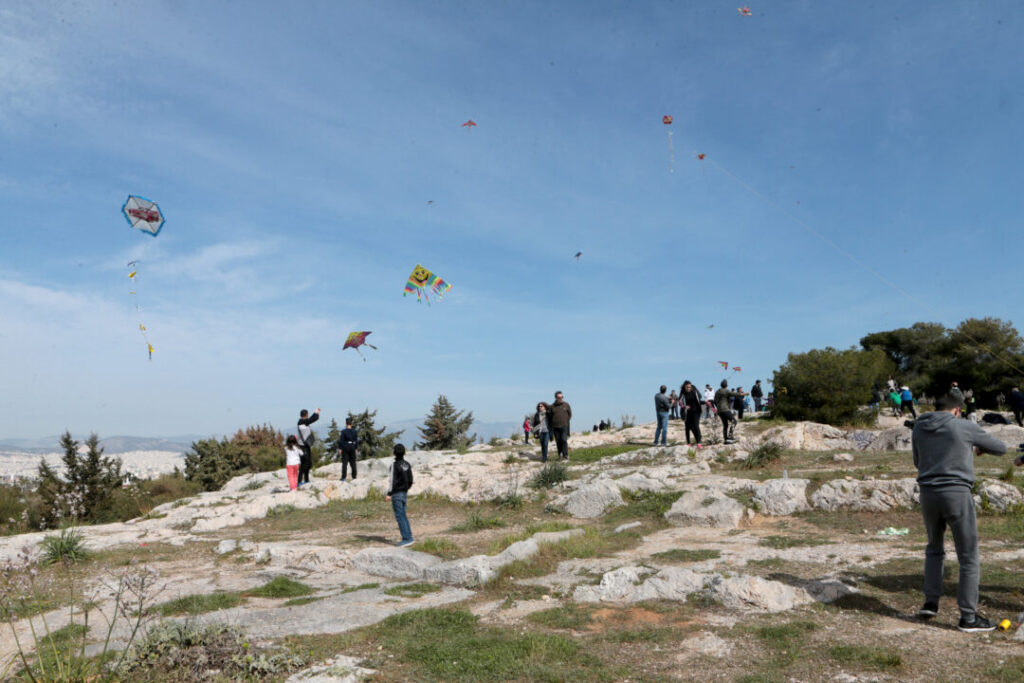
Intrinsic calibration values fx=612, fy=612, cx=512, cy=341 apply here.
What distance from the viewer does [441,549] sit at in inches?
374

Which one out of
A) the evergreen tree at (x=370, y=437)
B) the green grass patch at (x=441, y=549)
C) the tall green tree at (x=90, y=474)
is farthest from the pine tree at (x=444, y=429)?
the green grass patch at (x=441, y=549)

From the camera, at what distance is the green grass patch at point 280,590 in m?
7.77

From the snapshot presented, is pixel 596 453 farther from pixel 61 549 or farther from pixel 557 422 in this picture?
pixel 61 549

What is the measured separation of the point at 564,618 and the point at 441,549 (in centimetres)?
371

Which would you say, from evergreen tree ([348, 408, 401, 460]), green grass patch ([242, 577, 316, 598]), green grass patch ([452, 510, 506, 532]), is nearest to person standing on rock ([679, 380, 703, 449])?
green grass patch ([452, 510, 506, 532])

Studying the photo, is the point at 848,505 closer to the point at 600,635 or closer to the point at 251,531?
the point at 600,635

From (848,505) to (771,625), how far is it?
5.84 metres

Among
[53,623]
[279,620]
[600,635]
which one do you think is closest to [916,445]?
[600,635]

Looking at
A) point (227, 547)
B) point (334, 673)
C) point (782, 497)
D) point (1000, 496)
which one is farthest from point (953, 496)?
point (227, 547)

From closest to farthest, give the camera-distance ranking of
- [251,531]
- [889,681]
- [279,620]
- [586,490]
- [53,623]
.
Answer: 1. [889,681]
2. [279,620]
3. [53,623]
4. [586,490]
5. [251,531]

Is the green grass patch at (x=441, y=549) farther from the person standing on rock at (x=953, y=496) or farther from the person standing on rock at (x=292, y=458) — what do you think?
the person standing on rock at (x=292, y=458)

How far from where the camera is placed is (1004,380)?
3316cm

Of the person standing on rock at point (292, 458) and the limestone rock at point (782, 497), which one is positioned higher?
the person standing on rock at point (292, 458)

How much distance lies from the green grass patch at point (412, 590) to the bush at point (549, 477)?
7.29 m
